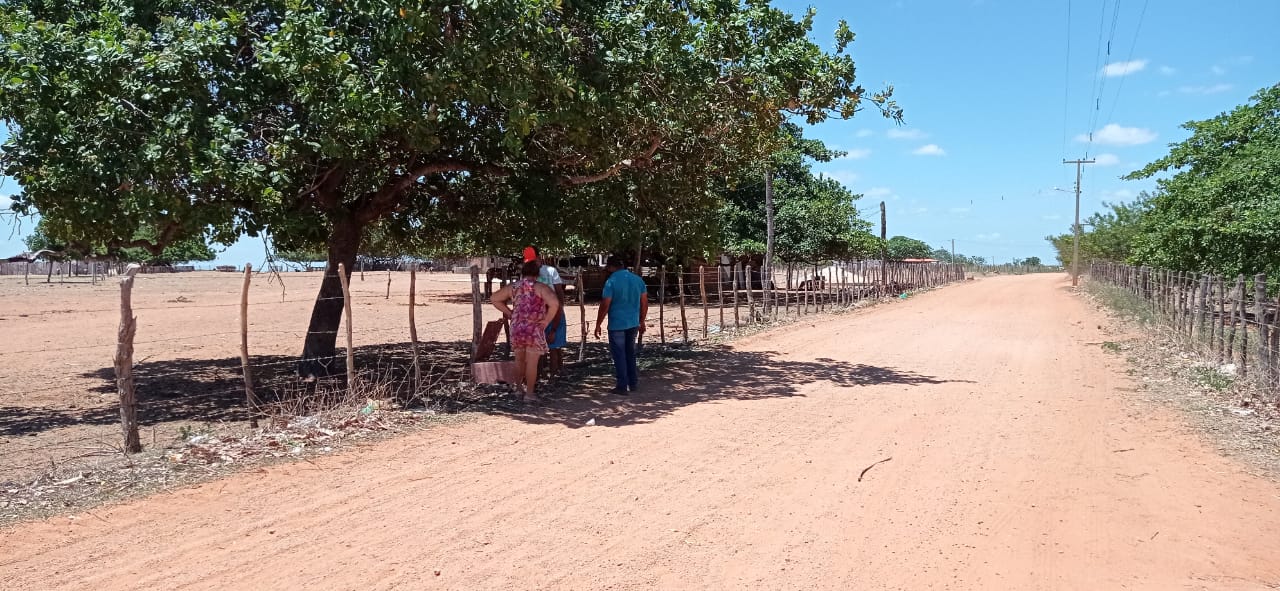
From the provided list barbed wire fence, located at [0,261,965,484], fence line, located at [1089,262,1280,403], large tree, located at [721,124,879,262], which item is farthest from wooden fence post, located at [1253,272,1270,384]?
large tree, located at [721,124,879,262]

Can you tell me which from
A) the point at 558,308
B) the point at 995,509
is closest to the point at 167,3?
the point at 558,308

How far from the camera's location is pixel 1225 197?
650 inches

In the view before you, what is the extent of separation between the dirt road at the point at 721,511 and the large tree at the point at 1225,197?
27.9 feet

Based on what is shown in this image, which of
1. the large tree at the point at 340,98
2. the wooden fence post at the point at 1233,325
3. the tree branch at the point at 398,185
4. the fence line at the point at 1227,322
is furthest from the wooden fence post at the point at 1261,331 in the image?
Answer: the tree branch at the point at 398,185

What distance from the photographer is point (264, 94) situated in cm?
905

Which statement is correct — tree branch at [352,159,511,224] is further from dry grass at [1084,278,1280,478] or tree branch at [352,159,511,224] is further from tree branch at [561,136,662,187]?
dry grass at [1084,278,1280,478]

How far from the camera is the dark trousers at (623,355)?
32.7 feet

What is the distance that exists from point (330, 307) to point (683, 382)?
4652 mm

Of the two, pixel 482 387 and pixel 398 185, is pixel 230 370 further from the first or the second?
pixel 482 387

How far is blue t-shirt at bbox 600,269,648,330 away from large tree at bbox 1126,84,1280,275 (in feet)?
35.4

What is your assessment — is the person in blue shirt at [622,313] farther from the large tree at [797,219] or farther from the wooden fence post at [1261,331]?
the large tree at [797,219]

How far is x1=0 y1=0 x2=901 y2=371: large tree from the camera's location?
25.9ft

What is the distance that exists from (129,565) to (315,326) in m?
6.83

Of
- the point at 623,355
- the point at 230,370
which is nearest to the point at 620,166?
the point at 623,355
